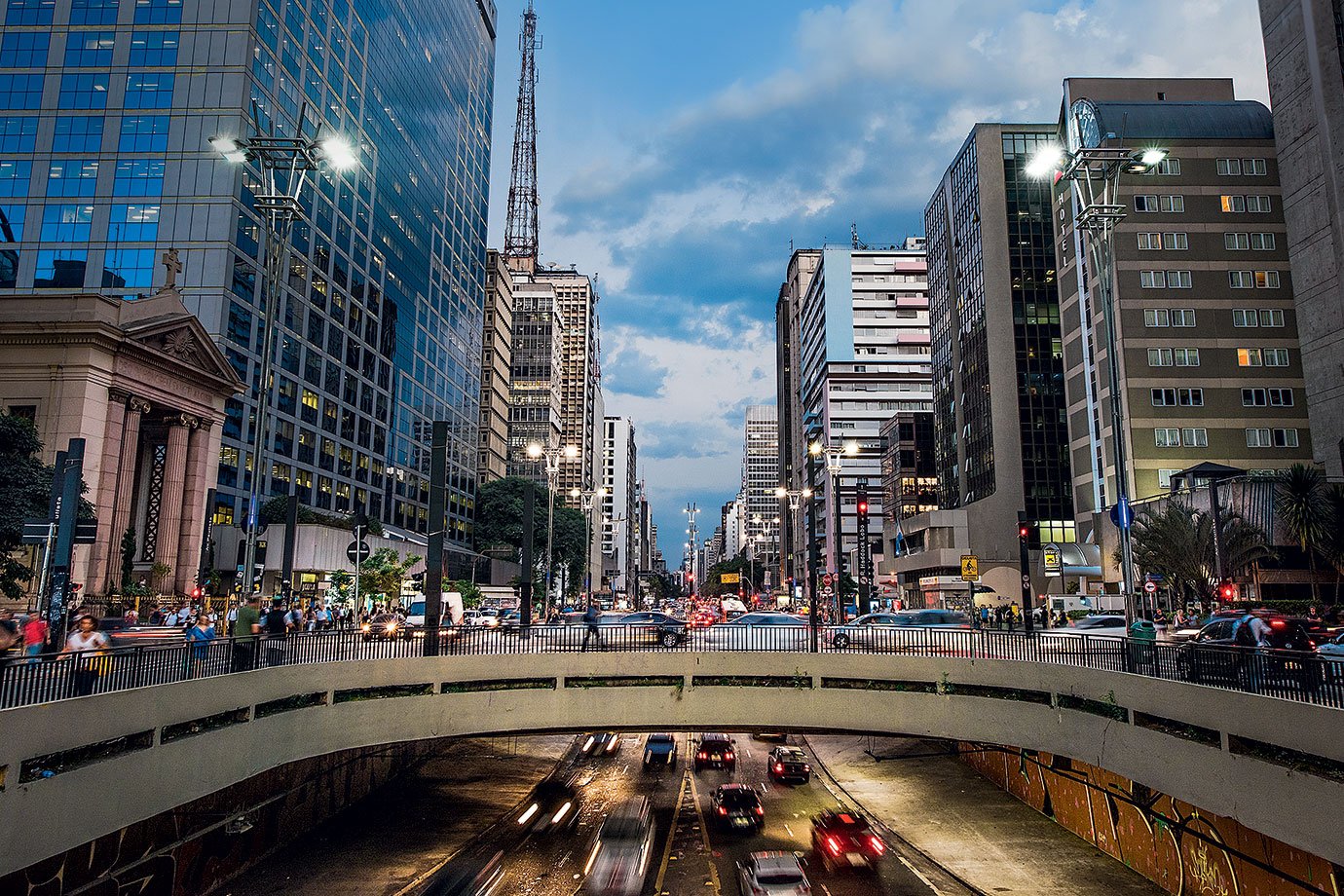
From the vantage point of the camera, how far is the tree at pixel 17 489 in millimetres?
35938

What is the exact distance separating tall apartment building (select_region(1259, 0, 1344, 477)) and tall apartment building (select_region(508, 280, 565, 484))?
108 m

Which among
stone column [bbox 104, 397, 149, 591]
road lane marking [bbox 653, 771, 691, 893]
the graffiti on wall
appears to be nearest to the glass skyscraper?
stone column [bbox 104, 397, 149, 591]

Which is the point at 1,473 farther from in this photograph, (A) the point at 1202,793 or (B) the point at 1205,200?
(B) the point at 1205,200

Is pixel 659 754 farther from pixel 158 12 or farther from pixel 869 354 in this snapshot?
pixel 869 354

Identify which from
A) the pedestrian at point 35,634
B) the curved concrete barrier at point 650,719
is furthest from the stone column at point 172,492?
the pedestrian at point 35,634

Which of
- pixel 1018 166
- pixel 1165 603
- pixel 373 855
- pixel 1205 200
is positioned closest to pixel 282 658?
pixel 373 855

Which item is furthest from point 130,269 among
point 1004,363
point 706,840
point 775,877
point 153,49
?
point 1004,363

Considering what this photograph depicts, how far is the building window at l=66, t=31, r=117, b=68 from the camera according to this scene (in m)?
64.2

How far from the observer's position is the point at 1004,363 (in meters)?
88.3

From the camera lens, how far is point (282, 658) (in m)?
21.1

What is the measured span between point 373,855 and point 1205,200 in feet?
243

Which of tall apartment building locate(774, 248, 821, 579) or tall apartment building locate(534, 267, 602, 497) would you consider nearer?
tall apartment building locate(774, 248, 821, 579)

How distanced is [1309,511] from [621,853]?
151 feet

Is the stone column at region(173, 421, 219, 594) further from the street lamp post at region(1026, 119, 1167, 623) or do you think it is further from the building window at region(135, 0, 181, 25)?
the street lamp post at region(1026, 119, 1167, 623)
